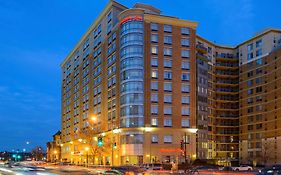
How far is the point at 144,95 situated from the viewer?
119m

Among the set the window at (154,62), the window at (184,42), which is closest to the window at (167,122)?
the window at (154,62)

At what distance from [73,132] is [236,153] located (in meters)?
66.3

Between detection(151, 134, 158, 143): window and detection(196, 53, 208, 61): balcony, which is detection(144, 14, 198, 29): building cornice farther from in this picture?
detection(151, 134, 158, 143): window

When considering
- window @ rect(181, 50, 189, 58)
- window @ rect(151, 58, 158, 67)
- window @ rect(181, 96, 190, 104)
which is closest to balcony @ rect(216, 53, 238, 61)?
window @ rect(181, 50, 189, 58)

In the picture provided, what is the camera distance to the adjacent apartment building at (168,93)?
Answer: 390 feet

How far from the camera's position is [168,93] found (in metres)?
121

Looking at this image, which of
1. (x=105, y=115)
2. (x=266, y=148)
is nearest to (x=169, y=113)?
(x=105, y=115)

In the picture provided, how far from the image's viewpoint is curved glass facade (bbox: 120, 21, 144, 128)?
118 meters

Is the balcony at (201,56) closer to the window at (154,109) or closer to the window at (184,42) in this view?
the window at (184,42)

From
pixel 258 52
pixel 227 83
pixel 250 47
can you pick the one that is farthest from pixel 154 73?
pixel 250 47

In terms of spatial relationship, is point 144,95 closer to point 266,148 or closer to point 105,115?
point 105,115

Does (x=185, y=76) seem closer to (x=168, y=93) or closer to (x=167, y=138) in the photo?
(x=168, y=93)

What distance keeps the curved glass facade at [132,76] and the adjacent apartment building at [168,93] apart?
0.27m

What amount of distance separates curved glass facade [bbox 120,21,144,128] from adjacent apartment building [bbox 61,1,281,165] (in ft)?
0.88
